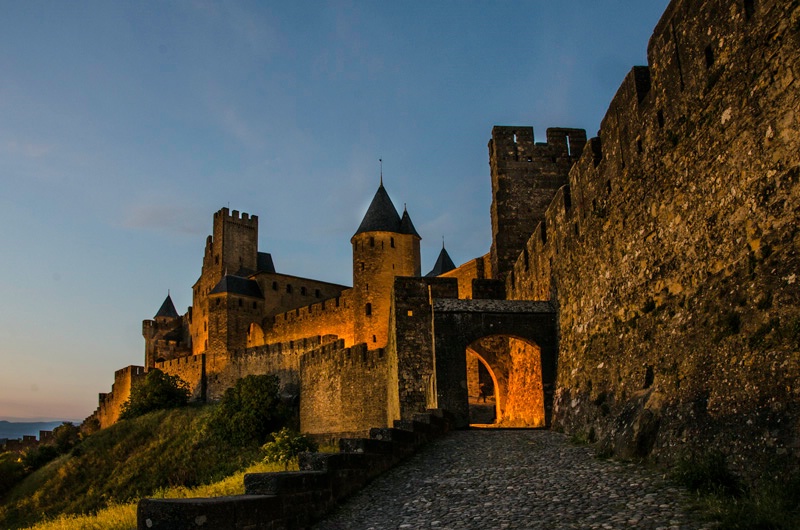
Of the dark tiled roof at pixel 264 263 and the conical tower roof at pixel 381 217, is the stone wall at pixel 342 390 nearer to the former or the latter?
the conical tower roof at pixel 381 217

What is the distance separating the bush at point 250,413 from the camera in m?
31.8

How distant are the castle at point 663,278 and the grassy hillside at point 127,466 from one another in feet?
40.2

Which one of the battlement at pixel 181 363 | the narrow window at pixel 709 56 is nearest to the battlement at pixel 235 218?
the battlement at pixel 181 363

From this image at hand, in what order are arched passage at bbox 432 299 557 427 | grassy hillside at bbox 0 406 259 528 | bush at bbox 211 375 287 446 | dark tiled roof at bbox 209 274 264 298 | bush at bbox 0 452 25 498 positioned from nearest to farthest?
1. arched passage at bbox 432 299 557 427
2. grassy hillside at bbox 0 406 259 528
3. bush at bbox 211 375 287 446
4. bush at bbox 0 452 25 498
5. dark tiled roof at bbox 209 274 264 298

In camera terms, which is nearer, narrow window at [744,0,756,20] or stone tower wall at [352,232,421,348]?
narrow window at [744,0,756,20]

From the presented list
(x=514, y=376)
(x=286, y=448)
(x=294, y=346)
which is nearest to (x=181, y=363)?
(x=294, y=346)

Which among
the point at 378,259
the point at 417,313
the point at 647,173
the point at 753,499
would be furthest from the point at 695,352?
the point at 378,259

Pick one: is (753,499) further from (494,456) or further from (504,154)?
(504,154)

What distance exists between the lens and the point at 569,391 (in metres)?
13.4

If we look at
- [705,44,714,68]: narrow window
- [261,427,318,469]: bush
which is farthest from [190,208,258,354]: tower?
[705,44,714,68]: narrow window

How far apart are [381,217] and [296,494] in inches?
1443

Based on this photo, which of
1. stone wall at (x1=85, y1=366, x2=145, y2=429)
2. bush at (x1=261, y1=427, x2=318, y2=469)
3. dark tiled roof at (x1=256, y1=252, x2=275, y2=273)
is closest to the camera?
bush at (x1=261, y1=427, x2=318, y2=469)

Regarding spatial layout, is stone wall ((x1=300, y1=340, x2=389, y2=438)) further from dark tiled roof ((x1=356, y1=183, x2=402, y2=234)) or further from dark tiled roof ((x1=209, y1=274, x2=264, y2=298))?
dark tiled roof ((x1=209, y1=274, x2=264, y2=298))

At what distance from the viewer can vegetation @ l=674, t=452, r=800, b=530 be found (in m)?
5.79
